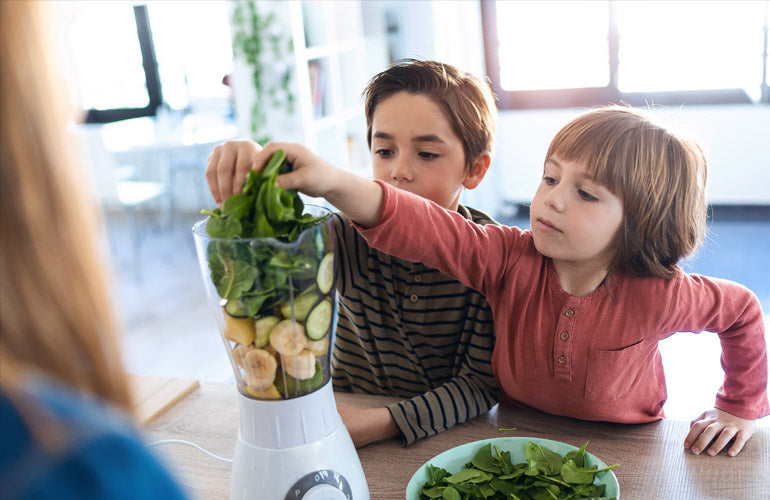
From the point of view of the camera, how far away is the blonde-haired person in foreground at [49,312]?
14.6 inches

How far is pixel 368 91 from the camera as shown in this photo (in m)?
1.28

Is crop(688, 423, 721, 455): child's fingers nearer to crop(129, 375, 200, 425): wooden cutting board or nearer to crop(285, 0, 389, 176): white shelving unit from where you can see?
crop(129, 375, 200, 425): wooden cutting board

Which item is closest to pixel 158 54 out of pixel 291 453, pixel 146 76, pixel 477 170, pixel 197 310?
pixel 146 76

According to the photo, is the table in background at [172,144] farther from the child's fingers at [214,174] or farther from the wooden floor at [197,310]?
the child's fingers at [214,174]

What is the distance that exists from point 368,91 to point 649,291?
60 cm

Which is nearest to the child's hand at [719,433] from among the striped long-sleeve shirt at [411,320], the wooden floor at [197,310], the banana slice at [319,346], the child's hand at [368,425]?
the striped long-sleeve shirt at [411,320]

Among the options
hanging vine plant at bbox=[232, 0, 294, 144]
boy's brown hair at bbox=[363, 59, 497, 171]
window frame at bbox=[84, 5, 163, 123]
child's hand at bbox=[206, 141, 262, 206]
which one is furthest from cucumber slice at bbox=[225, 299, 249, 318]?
window frame at bbox=[84, 5, 163, 123]

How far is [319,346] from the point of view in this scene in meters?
0.78

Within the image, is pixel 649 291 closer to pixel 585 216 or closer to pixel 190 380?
pixel 585 216

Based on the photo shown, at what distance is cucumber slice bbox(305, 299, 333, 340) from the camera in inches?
29.3

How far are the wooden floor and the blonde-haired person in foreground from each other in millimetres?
2030

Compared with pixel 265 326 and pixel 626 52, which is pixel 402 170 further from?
pixel 626 52

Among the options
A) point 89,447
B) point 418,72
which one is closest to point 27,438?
point 89,447

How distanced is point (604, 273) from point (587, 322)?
0.08 metres
